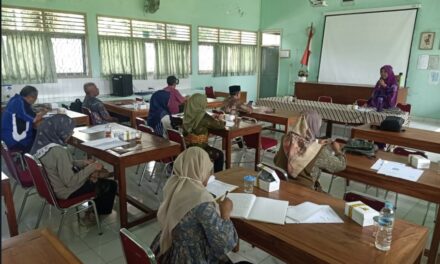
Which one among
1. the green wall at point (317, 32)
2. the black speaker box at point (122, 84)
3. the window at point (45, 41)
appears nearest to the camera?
the window at point (45, 41)

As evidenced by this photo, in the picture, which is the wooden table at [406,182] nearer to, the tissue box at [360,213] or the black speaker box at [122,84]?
the tissue box at [360,213]

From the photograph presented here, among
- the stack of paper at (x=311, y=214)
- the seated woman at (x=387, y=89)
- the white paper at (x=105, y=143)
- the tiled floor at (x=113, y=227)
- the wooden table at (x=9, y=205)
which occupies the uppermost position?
the seated woman at (x=387, y=89)

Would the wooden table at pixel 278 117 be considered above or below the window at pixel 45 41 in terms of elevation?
below

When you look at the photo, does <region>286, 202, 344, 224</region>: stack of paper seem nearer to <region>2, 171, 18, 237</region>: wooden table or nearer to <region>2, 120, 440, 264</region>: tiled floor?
<region>2, 120, 440, 264</region>: tiled floor

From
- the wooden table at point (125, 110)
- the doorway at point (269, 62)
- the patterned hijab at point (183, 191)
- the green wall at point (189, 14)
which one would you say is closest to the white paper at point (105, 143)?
the patterned hijab at point (183, 191)

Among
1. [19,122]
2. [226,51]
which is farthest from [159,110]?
[226,51]

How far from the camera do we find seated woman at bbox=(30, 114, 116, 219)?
2377 millimetres

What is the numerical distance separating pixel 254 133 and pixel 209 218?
2791 millimetres

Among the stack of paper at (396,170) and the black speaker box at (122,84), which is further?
the black speaker box at (122,84)

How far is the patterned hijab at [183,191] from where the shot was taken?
1.43 metres

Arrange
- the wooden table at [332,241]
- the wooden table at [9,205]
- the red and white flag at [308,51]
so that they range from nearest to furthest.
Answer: the wooden table at [332,241] → the wooden table at [9,205] → the red and white flag at [308,51]

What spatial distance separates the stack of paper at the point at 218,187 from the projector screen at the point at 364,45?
24.0 ft

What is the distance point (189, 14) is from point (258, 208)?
723 centimetres

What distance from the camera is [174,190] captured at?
1504 millimetres
